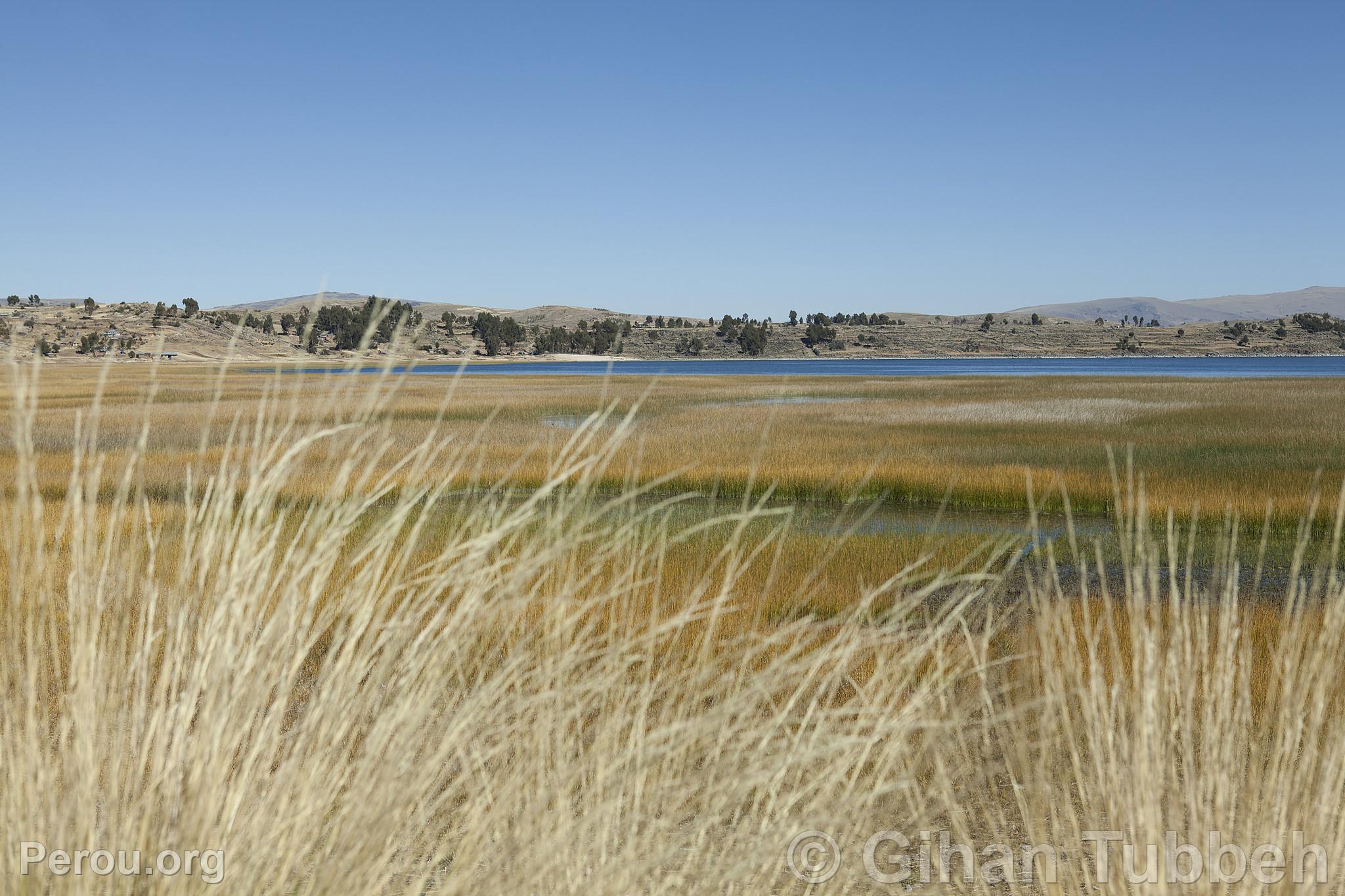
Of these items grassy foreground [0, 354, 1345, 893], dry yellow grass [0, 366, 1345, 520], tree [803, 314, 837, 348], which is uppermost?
tree [803, 314, 837, 348]

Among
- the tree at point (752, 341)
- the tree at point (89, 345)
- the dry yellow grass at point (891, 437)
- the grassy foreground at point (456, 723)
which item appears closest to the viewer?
the grassy foreground at point (456, 723)

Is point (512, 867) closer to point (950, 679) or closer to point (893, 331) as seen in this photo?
point (950, 679)

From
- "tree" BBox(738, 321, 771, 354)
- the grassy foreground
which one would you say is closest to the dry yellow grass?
the grassy foreground

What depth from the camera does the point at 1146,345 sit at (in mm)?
155000

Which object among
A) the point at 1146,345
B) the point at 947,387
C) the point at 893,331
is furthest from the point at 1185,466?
the point at 893,331

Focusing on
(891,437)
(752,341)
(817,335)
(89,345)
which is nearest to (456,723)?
(891,437)

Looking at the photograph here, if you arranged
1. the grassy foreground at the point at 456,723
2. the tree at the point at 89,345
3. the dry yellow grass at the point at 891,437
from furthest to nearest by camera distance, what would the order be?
the tree at the point at 89,345 → the dry yellow grass at the point at 891,437 → the grassy foreground at the point at 456,723

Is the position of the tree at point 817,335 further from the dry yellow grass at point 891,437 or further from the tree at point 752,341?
the dry yellow grass at point 891,437

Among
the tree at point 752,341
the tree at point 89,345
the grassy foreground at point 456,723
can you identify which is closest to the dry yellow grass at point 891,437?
the grassy foreground at point 456,723

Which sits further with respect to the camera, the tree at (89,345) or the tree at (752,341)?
the tree at (752,341)

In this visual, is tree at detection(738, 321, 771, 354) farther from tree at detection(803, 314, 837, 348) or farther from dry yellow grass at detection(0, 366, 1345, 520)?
dry yellow grass at detection(0, 366, 1345, 520)

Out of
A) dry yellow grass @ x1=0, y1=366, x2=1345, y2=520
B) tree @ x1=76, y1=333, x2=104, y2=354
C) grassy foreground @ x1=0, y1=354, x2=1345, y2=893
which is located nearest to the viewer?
grassy foreground @ x1=0, y1=354, x2=1345, y2=893

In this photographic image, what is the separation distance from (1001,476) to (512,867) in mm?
17282

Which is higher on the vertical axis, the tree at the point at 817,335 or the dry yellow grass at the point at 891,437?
the tree at the point at 817,335
